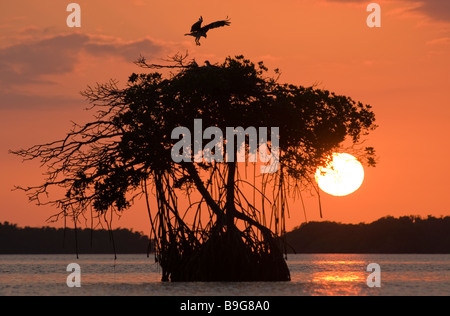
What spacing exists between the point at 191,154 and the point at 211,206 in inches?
77.8

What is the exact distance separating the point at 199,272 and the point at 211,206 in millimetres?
2299

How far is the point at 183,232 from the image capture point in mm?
29734

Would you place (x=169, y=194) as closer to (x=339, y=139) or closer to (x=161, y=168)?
(x=161, y=168)

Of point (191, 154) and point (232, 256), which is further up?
point (191, 154)
